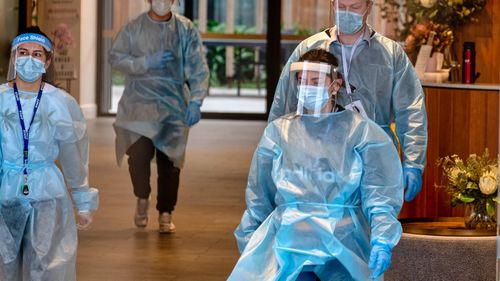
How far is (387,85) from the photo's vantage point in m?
5.24

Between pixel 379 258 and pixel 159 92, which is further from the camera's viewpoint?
pixel 159 92

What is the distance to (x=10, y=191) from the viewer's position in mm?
5008

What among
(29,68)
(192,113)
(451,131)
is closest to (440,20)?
(451,131)

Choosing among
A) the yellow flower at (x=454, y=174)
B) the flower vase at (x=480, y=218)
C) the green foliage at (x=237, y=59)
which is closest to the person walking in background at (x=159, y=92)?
the yellow flower at (x=454, y=174)

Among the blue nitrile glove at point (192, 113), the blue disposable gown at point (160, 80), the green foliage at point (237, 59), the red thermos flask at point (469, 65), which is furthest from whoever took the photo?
the green foliage at point (237, 59)

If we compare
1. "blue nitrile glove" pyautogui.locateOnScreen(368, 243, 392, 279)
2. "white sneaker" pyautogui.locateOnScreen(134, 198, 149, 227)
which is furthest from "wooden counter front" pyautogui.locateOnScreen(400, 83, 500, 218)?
"blue nitrile glove" pyautogui.locateOnScreen(368, 243, 392, 279)

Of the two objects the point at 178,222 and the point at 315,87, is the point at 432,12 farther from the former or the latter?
the point at 315,87

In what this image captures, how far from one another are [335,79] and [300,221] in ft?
1.64

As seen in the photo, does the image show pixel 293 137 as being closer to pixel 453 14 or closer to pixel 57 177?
pixel 57 177

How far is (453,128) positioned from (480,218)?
0.84 meters

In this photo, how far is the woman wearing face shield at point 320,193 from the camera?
4215 millimetres

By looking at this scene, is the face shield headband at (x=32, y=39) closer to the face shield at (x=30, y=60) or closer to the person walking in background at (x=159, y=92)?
the face shield at (x=30, y=60)

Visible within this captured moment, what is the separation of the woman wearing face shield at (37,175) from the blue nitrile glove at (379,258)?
1.39 metres

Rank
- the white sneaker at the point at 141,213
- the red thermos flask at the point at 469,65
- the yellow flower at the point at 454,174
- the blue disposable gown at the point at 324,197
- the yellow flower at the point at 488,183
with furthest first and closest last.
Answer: the white sneaker at the point at 141,213, the red thermos flask at the point at 469,65, the yellow flower at the point at 454,174, the yellow flower at the point at 488,183, the blue disposable gown at the point at 324,197
